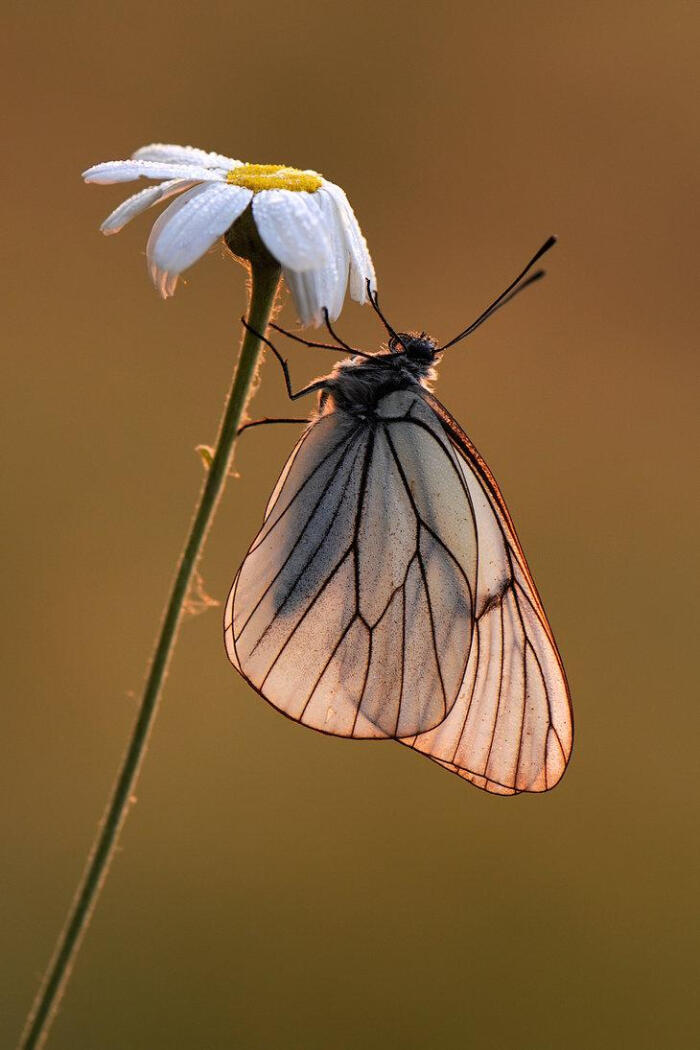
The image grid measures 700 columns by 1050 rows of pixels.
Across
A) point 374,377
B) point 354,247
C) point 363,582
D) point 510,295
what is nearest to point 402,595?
point 363,582

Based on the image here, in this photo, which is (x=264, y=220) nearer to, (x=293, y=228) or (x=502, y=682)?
(x=293, y=228)

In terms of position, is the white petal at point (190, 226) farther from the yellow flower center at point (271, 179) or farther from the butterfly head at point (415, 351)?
the butterfly head at point (415, 351)

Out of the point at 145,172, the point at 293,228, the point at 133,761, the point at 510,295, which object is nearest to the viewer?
the point at 133,761

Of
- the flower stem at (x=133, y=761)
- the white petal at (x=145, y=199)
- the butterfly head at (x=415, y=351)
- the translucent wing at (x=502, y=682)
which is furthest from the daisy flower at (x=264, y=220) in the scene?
the translucent wing at (x=502, y=682)

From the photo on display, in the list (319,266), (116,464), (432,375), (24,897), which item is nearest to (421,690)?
(432,375)

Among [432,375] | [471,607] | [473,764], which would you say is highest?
[432,375]

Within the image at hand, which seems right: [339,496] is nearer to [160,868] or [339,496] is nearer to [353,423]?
[353,423]

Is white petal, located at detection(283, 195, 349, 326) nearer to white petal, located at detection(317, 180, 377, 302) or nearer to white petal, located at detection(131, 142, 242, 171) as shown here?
white petal, located at detection(317, 180, 377, 302)
